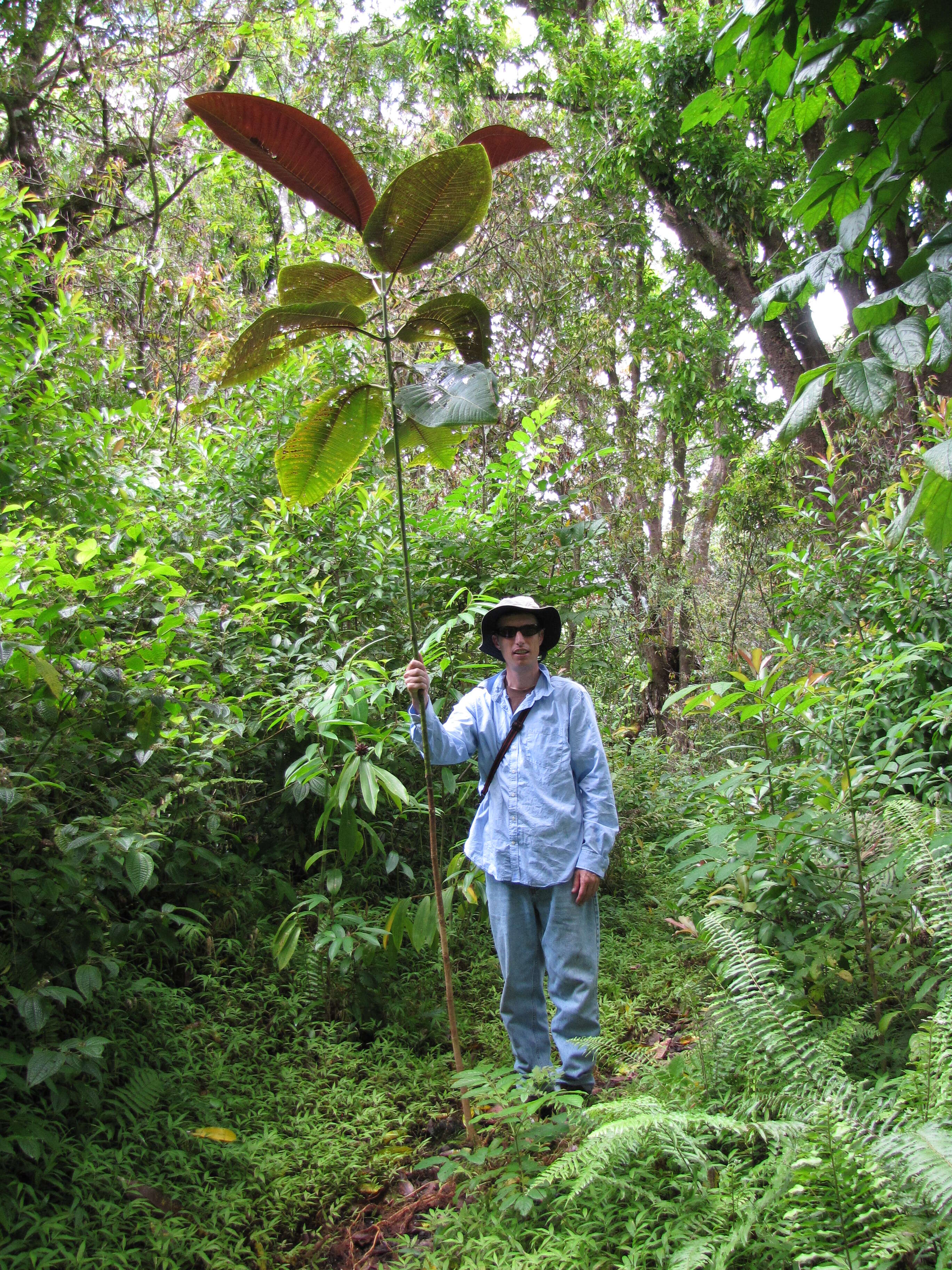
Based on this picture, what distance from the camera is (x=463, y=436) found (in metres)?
2.72

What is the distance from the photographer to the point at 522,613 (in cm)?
322

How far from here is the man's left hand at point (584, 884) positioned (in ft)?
9.59

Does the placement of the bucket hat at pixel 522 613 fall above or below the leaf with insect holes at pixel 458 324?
below

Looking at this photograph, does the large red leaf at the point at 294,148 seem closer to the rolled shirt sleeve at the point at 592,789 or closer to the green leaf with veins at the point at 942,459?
the green leaf with veins at the point at 942,459

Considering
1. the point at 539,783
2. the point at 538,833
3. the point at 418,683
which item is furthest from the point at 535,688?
the point at 418,683

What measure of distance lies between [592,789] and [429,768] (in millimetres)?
758

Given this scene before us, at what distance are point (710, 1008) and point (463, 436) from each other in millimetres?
1975

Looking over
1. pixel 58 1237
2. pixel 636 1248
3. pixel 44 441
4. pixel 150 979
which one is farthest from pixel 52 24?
pixel 636 1248

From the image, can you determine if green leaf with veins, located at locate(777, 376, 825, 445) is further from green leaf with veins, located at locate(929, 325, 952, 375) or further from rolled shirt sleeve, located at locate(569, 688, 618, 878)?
rolled shirt sleeve, located at locate(569, 688, 618, 878)

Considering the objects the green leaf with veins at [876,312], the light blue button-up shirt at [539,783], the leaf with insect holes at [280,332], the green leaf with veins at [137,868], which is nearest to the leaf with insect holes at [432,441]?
the leaf with insect holes at [280,332]

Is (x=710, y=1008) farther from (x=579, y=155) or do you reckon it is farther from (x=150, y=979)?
(x=579, y=155)

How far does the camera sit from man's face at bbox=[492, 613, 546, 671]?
10.5ft

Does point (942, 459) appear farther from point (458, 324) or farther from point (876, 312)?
point (458, 324)

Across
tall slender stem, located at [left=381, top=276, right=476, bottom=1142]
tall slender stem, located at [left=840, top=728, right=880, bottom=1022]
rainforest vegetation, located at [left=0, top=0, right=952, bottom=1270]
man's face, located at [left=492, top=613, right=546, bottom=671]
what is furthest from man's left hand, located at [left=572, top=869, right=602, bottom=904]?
tall slender stem, located at [left=840, top=728, right=880, bottom=1022]
